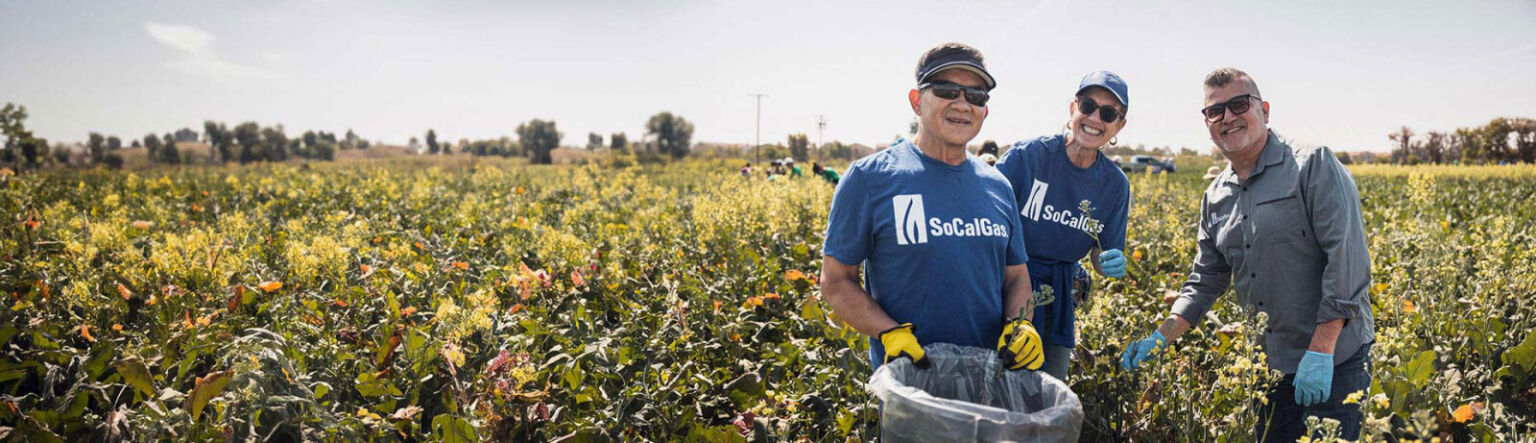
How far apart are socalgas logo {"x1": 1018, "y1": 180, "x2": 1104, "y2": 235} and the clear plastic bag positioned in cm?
104

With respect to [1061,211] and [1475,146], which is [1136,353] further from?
[1475,146]

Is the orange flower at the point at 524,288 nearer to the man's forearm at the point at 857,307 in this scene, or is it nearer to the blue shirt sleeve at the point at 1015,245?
the man's forearm at the point at 857,307

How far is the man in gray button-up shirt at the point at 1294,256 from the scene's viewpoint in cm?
222

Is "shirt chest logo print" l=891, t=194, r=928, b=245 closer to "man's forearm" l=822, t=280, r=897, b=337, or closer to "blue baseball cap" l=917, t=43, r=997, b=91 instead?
"man's forearm" l=822, t=280, r=897, b=337

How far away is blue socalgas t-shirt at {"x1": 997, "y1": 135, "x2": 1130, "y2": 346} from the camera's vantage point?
8.86 feet

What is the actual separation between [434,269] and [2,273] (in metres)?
3.16

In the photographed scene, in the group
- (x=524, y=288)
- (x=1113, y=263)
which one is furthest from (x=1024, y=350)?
(x=524, y=288)

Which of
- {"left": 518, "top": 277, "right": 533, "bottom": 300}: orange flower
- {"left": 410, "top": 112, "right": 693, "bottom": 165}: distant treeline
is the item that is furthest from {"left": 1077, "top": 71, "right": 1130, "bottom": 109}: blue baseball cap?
{"left": 410, "top": 112, "right": 693, "bottom": 165}: distant treeline

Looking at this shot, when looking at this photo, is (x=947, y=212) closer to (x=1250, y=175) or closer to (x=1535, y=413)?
(x=1250, y=175)

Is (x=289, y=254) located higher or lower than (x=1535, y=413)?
higher

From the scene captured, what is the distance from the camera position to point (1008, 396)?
1834 millimetres

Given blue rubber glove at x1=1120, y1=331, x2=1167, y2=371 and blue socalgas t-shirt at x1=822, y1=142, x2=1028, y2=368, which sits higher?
blue socalgas t-shirt at x1=822, y1=142, x2=1028, y2=368

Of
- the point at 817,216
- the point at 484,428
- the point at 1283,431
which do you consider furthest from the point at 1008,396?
the point at 817,216

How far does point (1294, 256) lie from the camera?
7.78ft
